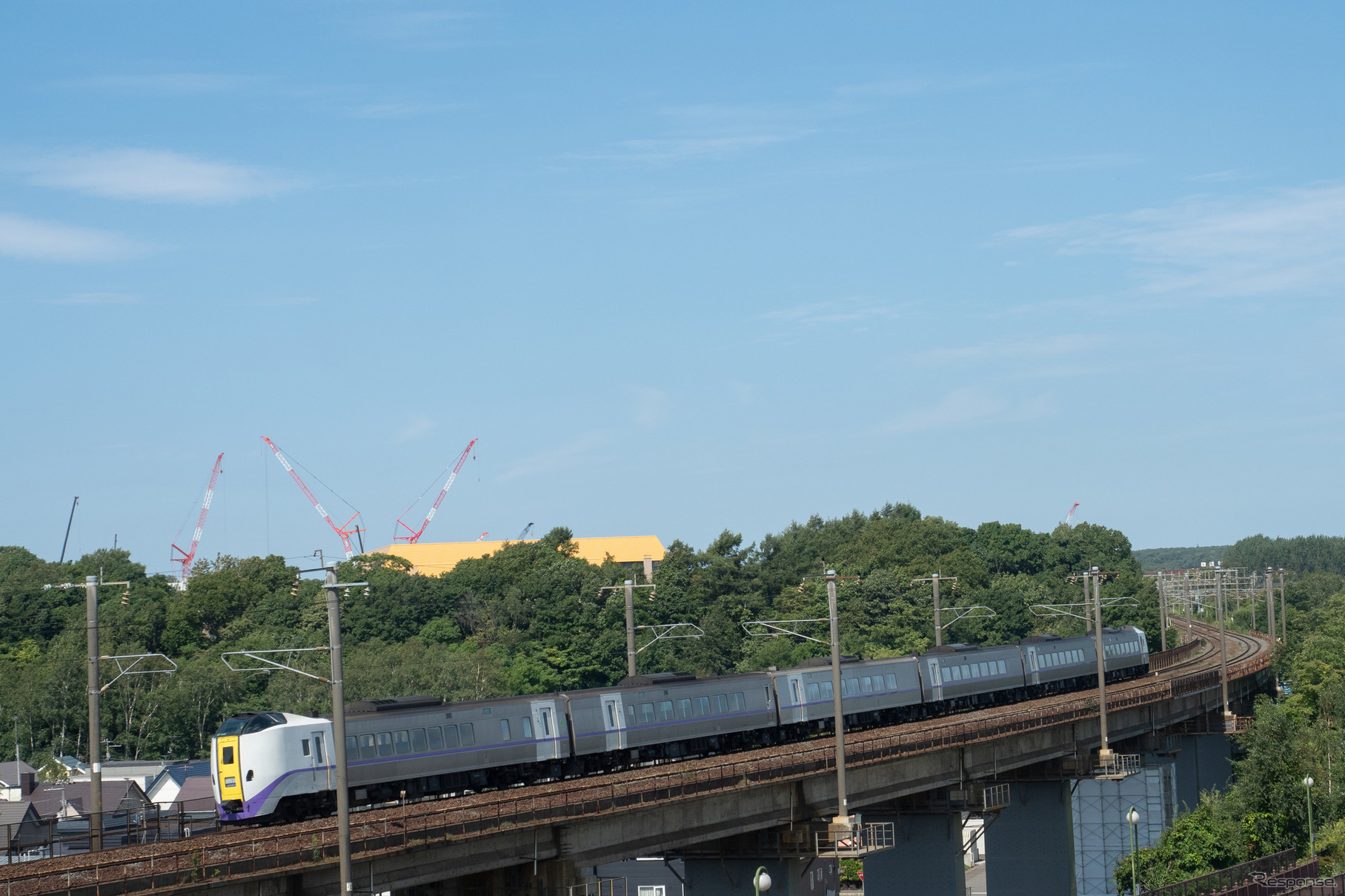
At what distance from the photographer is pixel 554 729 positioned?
49.0 metres

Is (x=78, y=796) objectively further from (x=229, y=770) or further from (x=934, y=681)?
(x=934, y=681)

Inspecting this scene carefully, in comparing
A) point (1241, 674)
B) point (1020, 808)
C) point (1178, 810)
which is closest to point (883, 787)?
point (1020, 808)

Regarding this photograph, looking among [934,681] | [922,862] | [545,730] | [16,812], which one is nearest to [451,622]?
[16,812]

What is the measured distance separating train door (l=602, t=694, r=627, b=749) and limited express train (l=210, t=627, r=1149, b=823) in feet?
0.15

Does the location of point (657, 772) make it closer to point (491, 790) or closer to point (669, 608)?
point (491, 790)

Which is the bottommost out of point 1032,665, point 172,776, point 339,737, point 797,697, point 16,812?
point 16,812

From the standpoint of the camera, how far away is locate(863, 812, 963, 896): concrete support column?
58.6 meters

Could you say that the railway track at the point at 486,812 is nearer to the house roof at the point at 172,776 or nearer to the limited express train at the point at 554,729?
the limited express train at the point at 554,729

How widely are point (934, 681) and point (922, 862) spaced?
14327 mm

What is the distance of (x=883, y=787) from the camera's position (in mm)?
52062

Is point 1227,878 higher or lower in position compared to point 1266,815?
higher

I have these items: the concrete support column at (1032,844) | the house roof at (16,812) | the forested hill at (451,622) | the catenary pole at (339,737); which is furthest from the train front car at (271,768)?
the forested hill at (451,622)

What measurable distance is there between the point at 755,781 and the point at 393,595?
360 ft

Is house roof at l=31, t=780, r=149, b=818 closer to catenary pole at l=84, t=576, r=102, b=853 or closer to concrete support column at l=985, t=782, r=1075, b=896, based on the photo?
catenary pole at l=84, t=576, r=102, b=853
